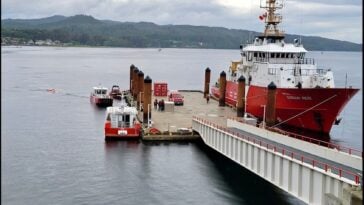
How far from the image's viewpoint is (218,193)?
32.6 meters

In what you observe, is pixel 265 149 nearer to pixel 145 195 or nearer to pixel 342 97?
pixel 145 195

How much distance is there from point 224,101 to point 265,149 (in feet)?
111

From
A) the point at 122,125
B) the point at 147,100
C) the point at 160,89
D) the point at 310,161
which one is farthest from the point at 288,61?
the point at 310,161

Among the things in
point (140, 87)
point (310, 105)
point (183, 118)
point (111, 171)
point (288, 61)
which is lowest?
point (111, 171)

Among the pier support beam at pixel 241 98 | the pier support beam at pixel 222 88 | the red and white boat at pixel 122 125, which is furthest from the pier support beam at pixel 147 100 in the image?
the pier support beam at pixel 222 88

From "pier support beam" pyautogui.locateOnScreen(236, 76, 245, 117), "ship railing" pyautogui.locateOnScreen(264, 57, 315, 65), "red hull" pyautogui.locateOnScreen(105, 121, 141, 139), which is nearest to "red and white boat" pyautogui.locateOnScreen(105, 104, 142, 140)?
"red hull" pyautogui.locateOnScreen(105, 121, 141, 139)

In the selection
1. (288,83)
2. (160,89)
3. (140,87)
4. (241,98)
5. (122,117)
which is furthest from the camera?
(160,89)

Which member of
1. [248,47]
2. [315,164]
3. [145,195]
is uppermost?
[248,47]

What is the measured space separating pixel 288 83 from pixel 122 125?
1661 centimetres

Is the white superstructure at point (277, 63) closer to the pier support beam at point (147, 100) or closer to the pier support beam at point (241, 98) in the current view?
the pier support beam at point (241, 98)

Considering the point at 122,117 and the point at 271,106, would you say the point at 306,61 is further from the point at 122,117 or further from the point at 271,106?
the point at 122,117

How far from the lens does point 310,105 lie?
49.3 m

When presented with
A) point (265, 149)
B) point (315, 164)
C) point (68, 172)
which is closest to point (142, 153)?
point (68, 172)

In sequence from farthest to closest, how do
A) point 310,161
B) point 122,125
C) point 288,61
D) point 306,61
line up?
1. point 306,61
2. point 288,61
3. point 122,125
4. point 310,161
